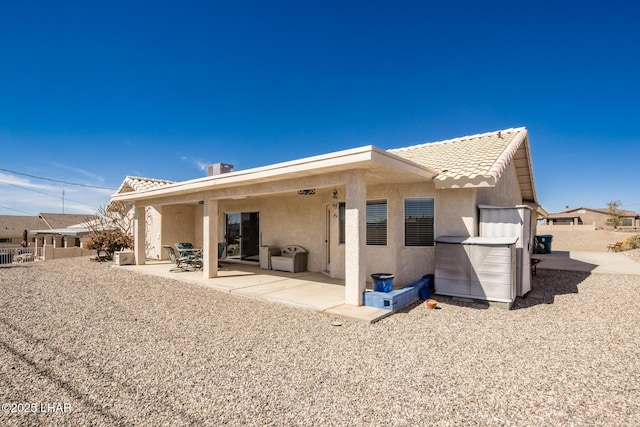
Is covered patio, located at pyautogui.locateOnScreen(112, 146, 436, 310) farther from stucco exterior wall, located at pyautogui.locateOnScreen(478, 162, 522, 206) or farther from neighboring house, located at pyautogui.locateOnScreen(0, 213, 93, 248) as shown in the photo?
neighboring house, located at pyautogui.locateOnScreen(0, 213, 93, 248)

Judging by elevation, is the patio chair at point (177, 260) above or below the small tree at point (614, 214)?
below

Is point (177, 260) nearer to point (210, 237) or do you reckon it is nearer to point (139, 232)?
point (210, 237)

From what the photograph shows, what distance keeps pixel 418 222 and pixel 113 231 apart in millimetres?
17109

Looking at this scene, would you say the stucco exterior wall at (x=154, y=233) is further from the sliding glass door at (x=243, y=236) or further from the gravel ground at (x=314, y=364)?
the gravel ground at (x=314, y=364)

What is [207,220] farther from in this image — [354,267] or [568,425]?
[568,425]

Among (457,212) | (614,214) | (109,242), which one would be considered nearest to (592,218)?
(614,214)

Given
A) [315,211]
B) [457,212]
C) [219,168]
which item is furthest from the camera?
[219,168]

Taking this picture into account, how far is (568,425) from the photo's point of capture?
9.77 feet

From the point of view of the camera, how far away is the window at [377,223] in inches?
364

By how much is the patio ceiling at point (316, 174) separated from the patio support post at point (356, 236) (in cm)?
33

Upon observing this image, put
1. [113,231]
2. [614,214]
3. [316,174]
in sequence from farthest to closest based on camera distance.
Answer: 1. [614,214]
2. [113,231]
3. [316,174]

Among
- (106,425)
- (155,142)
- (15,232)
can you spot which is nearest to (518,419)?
(106,425)

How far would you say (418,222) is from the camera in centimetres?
909

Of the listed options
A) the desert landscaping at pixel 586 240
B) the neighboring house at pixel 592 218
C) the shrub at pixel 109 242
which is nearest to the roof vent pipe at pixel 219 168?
the shrub at pixel 109 242
